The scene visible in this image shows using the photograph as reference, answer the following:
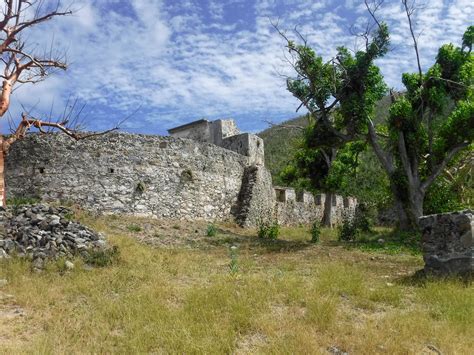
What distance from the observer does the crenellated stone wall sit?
41.3ft

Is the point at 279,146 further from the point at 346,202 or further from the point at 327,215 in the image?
the point at 327,215

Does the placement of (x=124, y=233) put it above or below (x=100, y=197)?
below

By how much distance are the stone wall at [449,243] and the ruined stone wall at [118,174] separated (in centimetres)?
865

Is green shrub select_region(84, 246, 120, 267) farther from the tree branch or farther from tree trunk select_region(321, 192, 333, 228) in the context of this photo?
tree trunk select_region(321, 192, 333, 228)

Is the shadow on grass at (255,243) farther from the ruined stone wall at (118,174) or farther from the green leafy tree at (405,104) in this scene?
the green leafy tree at (405,104)

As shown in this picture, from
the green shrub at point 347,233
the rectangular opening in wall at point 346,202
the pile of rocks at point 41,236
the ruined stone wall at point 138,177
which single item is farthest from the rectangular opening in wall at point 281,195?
the pile of rocks at point 41,236

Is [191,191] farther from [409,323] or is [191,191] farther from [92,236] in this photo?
[409,323]

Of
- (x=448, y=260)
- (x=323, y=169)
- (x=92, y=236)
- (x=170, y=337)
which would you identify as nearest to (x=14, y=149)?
(x=92, y=236)

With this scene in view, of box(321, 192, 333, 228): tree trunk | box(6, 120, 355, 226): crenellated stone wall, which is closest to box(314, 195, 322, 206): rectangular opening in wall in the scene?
box(321, 192, 333, 228): tree trunk

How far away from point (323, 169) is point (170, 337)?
18965 millimetres

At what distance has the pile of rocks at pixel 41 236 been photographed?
7.51 metres

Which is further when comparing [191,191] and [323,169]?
[323,169]

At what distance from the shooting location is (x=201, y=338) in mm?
4348

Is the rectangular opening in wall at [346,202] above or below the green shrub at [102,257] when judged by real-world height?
above
